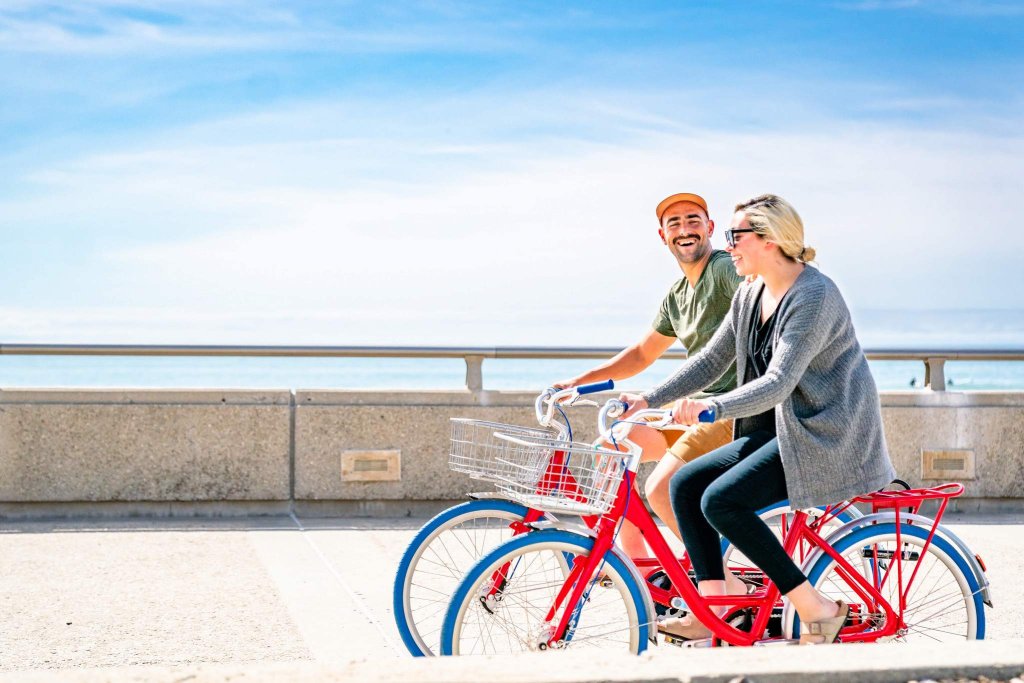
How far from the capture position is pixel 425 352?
9.08 metres

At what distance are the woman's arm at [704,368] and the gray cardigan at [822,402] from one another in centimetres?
29

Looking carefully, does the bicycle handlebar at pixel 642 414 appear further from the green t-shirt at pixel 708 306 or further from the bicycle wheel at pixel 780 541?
the green t-shirt at pixel 708 306

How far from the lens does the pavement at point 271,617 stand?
3.19 meters

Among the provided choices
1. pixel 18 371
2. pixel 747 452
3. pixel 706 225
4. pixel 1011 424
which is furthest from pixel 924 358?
pixel 18 371

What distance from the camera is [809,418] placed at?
153 inches

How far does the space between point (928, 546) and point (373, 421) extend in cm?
492

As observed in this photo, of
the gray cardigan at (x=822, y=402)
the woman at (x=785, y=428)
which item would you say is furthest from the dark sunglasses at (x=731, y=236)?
the gray cardigan at (x=822, y=402)

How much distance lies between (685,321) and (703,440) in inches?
24.7

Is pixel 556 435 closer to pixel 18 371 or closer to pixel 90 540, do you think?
pixel 90 540

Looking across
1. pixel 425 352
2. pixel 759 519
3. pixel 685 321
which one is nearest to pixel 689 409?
pixel 759 519

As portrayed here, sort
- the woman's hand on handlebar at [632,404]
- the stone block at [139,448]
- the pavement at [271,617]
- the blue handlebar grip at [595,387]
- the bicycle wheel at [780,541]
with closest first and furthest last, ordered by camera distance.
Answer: the pavement at [271,617], the woman's hand on handlebar at [632,404], the bicycle wheel at [780,541], the blue handlebar grip at [595,387], the stone block at [139,448]

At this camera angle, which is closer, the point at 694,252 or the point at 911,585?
the point at 911,585

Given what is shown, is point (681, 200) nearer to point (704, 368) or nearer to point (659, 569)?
point (704, 368)

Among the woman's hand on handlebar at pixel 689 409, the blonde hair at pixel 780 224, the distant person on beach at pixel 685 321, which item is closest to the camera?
the woman's hand on handlebar at pixel 689 409
